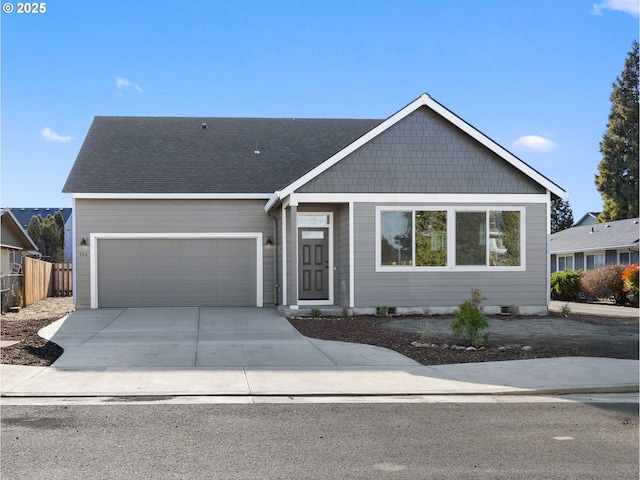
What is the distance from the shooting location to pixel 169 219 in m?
19.0

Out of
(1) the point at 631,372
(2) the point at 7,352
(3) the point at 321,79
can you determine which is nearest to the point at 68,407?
(2) the point at 7,352

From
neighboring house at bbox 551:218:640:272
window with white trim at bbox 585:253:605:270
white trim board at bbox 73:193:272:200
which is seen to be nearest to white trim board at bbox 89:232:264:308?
white trim board at bbox 73:193:272:200

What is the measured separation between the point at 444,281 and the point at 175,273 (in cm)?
764

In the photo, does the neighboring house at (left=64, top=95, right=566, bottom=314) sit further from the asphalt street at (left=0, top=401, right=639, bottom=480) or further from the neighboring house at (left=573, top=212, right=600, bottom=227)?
the neighboring house at (left=573, top=212, right=600, bottom=227)

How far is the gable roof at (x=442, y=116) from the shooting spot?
16.6 m

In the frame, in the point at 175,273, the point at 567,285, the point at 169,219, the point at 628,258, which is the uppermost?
the point at 169,219

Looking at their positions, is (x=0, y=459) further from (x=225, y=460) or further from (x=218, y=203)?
(x=218, y=203)

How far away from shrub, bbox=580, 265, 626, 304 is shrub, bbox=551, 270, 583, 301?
170cm

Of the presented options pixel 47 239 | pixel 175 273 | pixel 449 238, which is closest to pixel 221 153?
pixel 175 273

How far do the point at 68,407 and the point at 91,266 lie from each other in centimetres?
1196

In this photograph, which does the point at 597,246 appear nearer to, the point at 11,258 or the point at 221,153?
the point at 221,153

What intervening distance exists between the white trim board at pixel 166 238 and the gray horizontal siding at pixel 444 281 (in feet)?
12.2

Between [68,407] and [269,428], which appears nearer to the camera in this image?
[269,428]

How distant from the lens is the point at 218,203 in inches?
755
